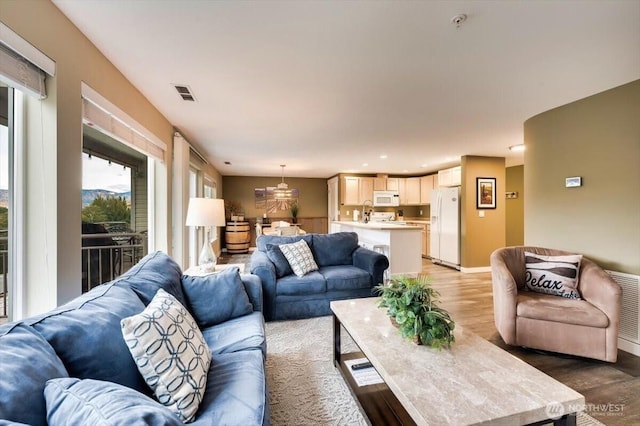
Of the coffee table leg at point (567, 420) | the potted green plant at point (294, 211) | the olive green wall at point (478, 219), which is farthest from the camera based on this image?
the potted green plant at point (294, 211)

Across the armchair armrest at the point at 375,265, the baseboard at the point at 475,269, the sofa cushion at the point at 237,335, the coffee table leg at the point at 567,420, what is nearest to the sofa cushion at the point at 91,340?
the sofa cushion at the point at 237,335

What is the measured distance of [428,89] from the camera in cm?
244

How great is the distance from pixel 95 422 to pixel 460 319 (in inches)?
128

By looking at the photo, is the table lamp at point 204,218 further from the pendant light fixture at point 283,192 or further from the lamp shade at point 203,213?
the pendant light fixture at point 283,192

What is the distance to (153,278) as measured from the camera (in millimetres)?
1589

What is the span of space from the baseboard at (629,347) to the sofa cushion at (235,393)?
3208 mm

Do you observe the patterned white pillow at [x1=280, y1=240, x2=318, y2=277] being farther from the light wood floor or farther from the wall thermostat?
the wall thermostat

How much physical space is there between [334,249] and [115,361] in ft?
9.09

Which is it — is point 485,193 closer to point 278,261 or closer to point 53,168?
point 278,261

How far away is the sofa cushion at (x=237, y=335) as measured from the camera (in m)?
1.50

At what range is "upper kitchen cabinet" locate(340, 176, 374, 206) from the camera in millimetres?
7410

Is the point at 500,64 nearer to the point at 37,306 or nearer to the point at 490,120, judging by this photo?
the point at 490,120

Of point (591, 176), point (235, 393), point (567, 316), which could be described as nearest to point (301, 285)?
point (235, 393)

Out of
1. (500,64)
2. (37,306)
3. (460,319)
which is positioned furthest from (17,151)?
(460,319)
